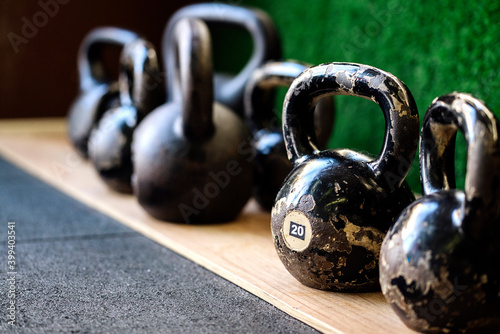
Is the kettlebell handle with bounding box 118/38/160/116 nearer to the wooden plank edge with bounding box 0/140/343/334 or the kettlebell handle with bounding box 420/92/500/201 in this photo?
the wooden plank edge with bounding box 0/140/343/334

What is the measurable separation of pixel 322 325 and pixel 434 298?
0.15 metres

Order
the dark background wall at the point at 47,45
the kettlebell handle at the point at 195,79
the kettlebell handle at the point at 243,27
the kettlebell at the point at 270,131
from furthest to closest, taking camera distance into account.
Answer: the dark background wall at the point at 47,45, the kettlebell handle at the point at 243,27, the kettlebell at the point at 270,131, the kettlebell handle at the point at 195,79

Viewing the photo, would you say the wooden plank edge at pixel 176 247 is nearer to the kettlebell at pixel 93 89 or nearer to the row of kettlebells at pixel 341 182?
the row of kettlebells at pixel 341 182

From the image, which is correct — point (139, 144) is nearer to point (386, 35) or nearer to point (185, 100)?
point (185, 100)

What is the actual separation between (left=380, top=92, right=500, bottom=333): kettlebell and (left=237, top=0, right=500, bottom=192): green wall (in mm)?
660

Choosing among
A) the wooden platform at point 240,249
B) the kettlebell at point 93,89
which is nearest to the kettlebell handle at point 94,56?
A: the kettlebell at point 93,89

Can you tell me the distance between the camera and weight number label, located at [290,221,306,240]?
88 centimetres

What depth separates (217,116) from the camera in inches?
49.6

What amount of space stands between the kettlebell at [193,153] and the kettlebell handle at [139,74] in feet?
0.70

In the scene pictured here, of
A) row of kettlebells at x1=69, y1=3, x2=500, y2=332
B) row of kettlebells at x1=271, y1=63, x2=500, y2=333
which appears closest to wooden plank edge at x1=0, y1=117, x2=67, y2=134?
row of kettlebells at x1=69, y1=3, x2=500, y2=332

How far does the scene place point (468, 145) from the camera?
0.72m

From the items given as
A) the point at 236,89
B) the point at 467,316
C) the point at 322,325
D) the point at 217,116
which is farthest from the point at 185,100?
the point at 467,316

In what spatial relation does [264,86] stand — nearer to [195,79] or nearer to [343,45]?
[195,79]

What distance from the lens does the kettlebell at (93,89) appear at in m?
1.78
